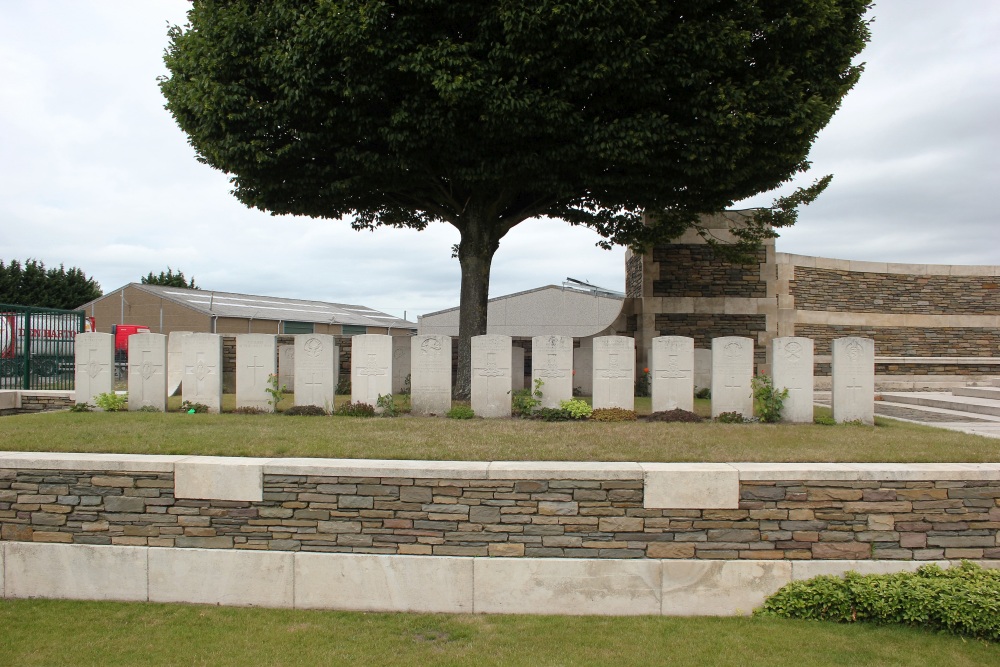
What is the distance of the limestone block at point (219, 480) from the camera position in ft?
18.1

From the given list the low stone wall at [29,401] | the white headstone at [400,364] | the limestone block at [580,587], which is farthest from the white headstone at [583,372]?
the low stone wall at [29,401]

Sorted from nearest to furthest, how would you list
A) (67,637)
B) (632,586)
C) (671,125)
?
1. (67,637)
2. (632,586)
3. (671,125)

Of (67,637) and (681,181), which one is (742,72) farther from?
(67,637)

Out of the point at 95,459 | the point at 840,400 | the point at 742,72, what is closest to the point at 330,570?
the point at 95,459

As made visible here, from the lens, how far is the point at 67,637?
4910mm

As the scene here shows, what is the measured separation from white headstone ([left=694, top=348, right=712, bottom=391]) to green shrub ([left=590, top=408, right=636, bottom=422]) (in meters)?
3.88

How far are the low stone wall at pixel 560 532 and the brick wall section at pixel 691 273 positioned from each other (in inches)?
398

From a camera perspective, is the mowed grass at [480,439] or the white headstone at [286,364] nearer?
the mowed grass at [480,439]

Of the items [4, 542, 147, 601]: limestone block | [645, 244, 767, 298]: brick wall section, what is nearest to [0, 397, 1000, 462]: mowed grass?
[4, 542, 147, 601]: limestone block

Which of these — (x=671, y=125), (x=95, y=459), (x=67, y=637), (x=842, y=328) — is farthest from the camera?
(x=842, y=328)

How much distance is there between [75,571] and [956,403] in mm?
13035

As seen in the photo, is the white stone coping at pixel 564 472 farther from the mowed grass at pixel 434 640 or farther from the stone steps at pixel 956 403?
the stone steps at pixel 956 403

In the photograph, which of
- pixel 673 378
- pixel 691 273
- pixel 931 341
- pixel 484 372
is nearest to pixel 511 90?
pixel 484 372

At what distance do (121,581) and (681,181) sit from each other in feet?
31.3
